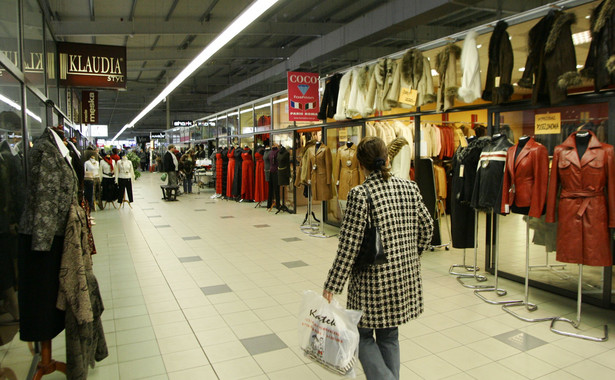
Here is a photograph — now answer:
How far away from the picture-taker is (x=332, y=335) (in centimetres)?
206

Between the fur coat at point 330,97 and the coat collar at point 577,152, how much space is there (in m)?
4.34

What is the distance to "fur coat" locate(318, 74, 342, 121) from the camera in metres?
7.45

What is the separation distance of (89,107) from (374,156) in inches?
494

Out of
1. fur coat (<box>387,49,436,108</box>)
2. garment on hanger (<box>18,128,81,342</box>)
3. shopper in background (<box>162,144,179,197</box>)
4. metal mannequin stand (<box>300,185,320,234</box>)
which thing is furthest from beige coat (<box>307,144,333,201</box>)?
shopper in background (<box>162,144,179,197</box>)

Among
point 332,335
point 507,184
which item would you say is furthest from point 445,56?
point 332,335

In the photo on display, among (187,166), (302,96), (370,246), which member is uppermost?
(302,96)

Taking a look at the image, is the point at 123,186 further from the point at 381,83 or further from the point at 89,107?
the point at 381,83

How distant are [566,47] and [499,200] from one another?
1479mm

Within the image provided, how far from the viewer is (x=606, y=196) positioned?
350 centimetres

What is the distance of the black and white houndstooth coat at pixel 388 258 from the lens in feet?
7.00

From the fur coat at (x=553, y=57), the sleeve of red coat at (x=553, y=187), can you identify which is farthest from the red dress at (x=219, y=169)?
the sleeve of red coat at (x=553, y=187)

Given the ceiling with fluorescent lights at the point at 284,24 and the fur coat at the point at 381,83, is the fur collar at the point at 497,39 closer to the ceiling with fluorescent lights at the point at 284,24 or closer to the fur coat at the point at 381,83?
the ceiling with fluorescent lights at the point at 284,24

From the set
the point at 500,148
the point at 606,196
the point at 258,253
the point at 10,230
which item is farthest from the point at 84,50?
the point at 606,196

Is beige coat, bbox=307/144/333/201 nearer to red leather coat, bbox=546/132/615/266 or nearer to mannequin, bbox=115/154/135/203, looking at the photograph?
red leather coat, bbox=546/132/615/266
